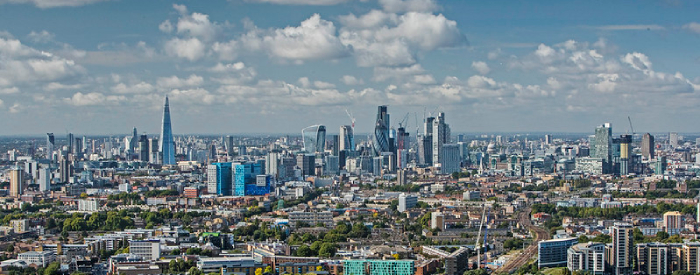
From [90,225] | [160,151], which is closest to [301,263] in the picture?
[90,225]

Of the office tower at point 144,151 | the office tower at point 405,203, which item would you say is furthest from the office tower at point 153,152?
the office tower at point 405,203

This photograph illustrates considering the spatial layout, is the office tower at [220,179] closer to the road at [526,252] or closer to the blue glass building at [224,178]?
the blue glass building at [224,178]

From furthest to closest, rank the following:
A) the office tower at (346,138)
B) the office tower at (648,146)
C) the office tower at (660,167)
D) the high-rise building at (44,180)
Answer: the office tower at (346,138)
the office tower at (648,146)
the office tower at (660,167)
the high-rise building at (44,180)

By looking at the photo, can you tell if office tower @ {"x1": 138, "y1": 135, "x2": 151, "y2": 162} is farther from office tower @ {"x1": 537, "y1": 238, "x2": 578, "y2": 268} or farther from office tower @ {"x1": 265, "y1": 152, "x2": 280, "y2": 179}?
office tower @ {"x1": 537, "y1": 238, "x2": 578, "y2": 268}

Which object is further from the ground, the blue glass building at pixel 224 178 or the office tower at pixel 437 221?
the blue glass building at pixel 224 178

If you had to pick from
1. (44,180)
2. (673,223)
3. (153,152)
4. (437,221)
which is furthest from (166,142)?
(673,223)

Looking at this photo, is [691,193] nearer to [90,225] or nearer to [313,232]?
[313,232]
